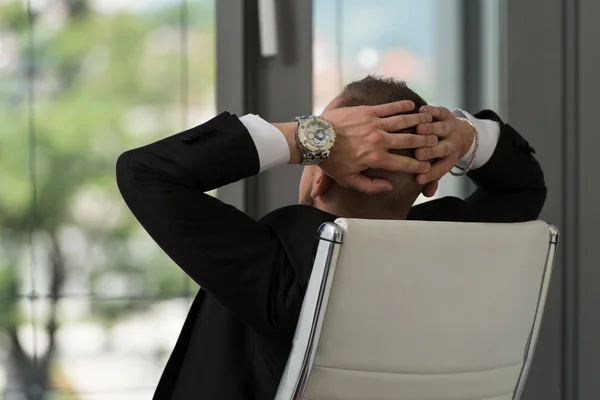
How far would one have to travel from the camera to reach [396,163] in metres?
0.95

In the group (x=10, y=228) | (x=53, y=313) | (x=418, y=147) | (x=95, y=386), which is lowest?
(x=95, y=386)

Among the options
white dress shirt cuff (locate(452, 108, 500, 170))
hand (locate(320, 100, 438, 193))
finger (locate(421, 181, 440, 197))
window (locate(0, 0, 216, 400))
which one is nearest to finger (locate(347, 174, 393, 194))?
hand (locate(320, 100, 438, 193))

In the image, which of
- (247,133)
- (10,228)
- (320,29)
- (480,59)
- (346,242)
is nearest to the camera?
(346,242)

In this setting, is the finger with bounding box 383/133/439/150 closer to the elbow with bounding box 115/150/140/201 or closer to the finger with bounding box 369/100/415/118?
the finger with bounding box 369/100/415/118

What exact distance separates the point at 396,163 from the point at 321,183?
13 centimetres

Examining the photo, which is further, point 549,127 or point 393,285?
point 549,127

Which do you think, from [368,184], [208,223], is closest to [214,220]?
[208,223]

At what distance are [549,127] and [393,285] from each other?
39.6 inches

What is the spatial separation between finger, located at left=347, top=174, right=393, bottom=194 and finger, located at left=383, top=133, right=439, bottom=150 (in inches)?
2.0

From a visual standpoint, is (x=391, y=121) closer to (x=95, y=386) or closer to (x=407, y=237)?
(x=407, y=237)

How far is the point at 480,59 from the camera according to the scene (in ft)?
5.83

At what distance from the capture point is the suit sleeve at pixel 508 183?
1219 mm

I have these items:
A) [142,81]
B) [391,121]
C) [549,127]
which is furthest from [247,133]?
[549,127]

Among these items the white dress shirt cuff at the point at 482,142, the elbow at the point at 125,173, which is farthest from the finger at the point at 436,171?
the elbow at the point at 125,173
